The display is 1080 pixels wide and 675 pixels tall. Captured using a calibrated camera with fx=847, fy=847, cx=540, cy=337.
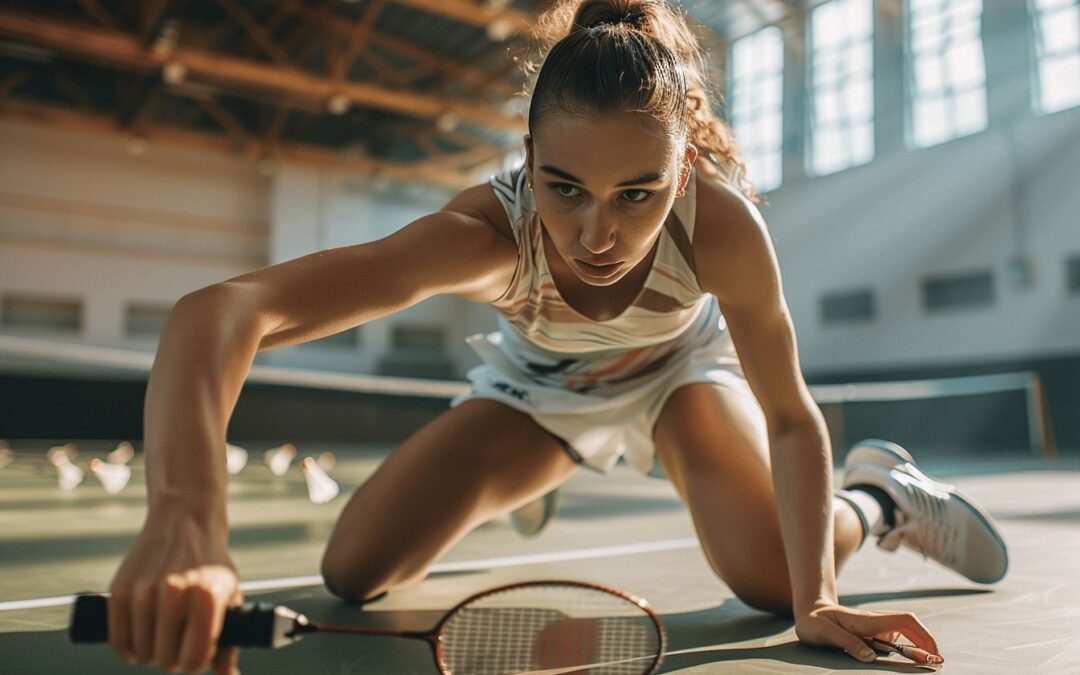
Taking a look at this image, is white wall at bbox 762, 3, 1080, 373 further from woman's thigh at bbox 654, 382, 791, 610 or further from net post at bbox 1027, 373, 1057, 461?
woman's thigh at bbox 654, 382, 791, 610

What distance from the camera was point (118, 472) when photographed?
15.9ft

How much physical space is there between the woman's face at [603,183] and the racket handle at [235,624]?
0.74 m

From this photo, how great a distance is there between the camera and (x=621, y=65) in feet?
4.43

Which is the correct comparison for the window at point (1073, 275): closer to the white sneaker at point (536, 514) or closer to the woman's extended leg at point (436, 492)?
the white sneaker at point (536, 514)

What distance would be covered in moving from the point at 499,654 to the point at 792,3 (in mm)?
14484

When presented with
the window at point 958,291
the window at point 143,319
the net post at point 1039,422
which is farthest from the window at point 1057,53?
the window at point 143,319

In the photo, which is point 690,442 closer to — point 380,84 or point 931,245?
point 931,245

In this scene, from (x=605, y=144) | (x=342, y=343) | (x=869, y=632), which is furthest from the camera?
(x=342, y=343)

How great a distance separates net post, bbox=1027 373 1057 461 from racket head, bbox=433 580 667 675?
996 cm

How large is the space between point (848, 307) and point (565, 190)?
13.5 m

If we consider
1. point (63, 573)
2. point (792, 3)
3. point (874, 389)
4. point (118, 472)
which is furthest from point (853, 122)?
point (63, 573)

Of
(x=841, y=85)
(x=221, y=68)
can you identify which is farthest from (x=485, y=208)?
(x=841, y=85)

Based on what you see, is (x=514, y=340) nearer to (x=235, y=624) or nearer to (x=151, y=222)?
(x=235, y=624)

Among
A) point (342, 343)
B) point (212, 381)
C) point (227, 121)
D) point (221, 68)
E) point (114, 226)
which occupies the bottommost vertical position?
point (212, 381)
